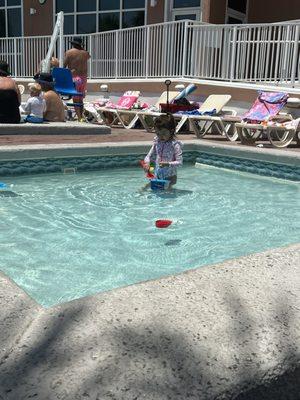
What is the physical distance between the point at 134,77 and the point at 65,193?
860cm

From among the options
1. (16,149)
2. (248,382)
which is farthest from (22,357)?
(16,149)

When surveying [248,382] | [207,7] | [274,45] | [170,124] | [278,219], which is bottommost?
[278,219]

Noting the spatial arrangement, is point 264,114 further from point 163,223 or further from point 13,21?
point 13,21

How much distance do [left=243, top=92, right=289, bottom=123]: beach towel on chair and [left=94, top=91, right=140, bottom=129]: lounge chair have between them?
291 centimetres

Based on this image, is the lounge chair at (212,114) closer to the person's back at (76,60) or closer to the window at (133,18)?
the person's back at (76,60)

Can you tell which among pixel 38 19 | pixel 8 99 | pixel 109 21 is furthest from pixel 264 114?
pixel 38 19

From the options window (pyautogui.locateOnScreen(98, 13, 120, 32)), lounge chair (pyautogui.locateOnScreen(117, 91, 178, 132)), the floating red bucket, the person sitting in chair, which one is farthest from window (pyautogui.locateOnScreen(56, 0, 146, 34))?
the floating red bucket

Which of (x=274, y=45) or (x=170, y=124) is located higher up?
(x=274, y=45)

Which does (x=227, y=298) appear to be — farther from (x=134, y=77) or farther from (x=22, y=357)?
(x=134, y=77)

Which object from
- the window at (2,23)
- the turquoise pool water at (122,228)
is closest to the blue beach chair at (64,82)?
the turquoise pool water at (122,228)

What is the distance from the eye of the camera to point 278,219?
518 centimetres

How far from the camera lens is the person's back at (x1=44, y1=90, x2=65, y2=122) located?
9.95m

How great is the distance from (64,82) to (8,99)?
2.71 m

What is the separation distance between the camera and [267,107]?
31.3ft
